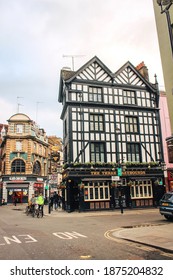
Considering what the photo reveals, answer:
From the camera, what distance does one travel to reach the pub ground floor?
72.6 ft

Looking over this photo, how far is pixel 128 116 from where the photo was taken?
2559 cm

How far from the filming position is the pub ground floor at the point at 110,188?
871 inches

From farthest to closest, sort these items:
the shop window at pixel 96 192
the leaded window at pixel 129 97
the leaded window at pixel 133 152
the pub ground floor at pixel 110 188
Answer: the leaded window at pixel 129 97, the leaded window at pixel 133 152, the shop window at pixel 96 192, the pub ground floor at pixel 110 188

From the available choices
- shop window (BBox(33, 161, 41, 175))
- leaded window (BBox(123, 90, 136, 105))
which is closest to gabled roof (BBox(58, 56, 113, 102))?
leaded window (BBox(123, 90, 136, 105))

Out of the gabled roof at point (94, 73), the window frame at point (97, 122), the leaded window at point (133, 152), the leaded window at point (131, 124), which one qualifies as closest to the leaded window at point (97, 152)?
the window frame at point (97, 122)

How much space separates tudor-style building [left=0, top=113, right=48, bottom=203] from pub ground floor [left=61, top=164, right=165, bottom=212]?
60.8 ft

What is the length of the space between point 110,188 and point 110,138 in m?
4.99

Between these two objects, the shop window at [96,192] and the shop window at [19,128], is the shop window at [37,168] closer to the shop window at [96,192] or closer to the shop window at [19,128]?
the shop window at [19,128]

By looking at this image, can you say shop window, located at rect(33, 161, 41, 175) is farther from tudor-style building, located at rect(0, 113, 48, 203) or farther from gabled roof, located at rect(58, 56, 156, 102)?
gabled roof, located at rect(58, 56, 156, 102)

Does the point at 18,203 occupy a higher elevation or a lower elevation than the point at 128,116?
lower

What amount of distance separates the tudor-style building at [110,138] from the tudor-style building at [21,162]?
17.8m
